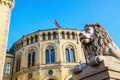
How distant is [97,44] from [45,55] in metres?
31.1

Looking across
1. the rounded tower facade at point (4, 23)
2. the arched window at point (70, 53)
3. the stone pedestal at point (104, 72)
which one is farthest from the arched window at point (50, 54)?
the stone pedestal at point (104, 72)

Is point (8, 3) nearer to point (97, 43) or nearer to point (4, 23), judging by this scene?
point (4, 23)

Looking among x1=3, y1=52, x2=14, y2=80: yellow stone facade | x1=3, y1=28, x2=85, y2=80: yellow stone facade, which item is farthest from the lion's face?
x1=3, y1=52, x2=14, y2=80: yellow stone facade

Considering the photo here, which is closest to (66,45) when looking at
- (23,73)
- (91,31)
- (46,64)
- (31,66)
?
(46,64)

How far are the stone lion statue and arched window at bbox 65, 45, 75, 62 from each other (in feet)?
100.0

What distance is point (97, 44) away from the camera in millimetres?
3307

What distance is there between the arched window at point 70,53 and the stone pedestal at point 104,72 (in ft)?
101

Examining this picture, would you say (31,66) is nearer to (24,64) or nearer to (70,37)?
(24,64)

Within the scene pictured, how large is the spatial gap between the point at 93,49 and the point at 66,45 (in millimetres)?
31512

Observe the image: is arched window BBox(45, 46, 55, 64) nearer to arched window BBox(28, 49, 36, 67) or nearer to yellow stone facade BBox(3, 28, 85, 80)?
yellow stone facade BBox(3, 28, 85, 80)

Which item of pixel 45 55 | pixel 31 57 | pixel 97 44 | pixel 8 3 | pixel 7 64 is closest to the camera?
pixel 97 44

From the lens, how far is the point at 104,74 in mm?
2838

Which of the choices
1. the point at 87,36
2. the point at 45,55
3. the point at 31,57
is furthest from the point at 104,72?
the point at 31,57

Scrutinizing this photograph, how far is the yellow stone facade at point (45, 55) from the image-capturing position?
3231 cm
